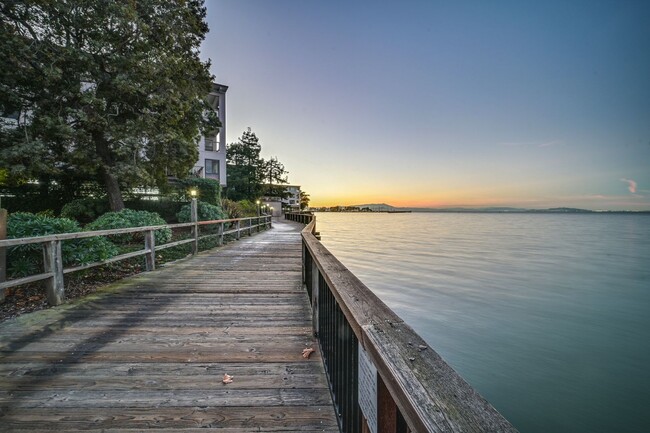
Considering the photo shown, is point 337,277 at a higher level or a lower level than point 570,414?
higher

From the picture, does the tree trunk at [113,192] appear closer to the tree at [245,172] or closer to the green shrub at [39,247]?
the green shrub at [39,247]

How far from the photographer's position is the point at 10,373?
2344mm

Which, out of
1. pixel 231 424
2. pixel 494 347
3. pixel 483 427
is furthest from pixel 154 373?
pixel 494 347

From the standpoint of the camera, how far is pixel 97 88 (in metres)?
10.9

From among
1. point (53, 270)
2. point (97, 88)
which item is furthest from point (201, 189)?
point (53, 270)

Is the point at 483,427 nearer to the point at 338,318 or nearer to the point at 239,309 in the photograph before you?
the point at 338,318

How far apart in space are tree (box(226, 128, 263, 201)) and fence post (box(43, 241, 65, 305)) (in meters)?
32.0

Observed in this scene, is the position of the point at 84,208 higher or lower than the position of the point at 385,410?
higher

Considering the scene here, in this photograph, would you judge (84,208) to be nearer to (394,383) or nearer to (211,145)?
(211,145)

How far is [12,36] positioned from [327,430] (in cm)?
1383

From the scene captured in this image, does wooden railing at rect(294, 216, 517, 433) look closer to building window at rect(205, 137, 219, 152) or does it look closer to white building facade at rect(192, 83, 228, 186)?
white building facade at rect(192, 83, 228, 186)

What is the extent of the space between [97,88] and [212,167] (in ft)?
50.9

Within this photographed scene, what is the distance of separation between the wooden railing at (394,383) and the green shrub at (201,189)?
1491 cm

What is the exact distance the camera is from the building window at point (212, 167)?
2603 cm
